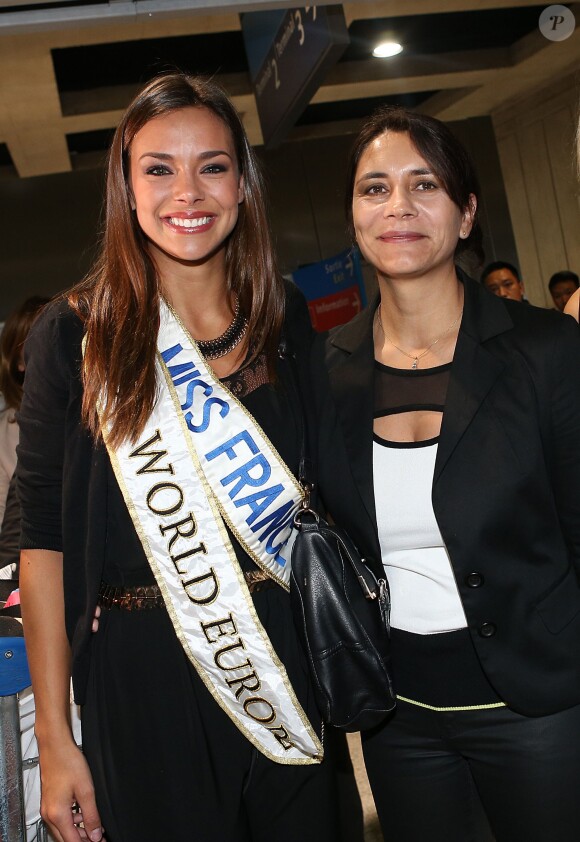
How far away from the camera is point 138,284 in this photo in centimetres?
173

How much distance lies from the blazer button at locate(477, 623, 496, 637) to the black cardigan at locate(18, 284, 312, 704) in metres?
0.67

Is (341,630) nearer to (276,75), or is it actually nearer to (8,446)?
(8,446)

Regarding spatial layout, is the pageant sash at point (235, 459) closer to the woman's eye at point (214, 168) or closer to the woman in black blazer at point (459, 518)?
the woman in black blazer at point (459, 518)

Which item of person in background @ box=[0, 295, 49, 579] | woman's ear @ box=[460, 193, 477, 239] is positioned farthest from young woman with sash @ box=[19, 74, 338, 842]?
person in background @ box=[0, 295, 49, 579]

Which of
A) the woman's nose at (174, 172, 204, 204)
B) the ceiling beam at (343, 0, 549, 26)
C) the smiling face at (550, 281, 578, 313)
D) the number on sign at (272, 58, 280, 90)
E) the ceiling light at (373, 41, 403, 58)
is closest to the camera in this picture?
the woman's nose at (174, 172, 204, 204)

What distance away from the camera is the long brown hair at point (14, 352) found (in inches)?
132

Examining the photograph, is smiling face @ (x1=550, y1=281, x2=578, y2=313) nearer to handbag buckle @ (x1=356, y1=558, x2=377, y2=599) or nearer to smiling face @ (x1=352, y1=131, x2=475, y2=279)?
smiling face @ (x1=352, y1=131, x2=475, y2=279)

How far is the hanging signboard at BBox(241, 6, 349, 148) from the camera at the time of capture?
3176 mm

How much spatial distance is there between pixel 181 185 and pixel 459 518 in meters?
0.78

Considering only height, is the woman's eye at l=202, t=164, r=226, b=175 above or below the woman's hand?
above

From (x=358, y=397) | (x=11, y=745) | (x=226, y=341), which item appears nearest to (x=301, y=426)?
(x=358, y=397)

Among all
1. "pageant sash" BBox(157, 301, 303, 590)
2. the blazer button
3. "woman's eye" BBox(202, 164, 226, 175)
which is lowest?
the blazer button

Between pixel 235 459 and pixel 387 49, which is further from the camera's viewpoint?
pixel 387 49

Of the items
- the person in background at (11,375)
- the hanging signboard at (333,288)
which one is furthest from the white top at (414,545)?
the hanging signboard at (333,288)
